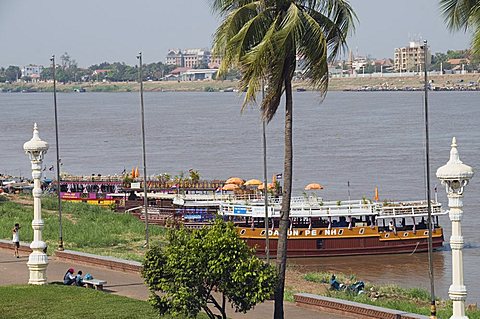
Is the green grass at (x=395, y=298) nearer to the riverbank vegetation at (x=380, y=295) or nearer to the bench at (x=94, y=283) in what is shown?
the riverbank vegetation at (x=380, y=295)

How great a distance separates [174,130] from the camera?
433ft

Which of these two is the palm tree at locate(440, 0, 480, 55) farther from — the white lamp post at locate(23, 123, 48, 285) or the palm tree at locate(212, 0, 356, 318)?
the white lamp post at locate(23, 123, 48, 285)

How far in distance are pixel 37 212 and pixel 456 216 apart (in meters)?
11.3

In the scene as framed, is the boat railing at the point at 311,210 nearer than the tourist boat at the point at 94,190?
Yes

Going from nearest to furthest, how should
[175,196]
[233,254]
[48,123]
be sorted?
1. [233,254]
2. [175,196]
3. [48,123]

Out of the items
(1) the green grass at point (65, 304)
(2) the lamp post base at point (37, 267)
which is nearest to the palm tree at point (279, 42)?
(1) the green grass at point (65, 304)

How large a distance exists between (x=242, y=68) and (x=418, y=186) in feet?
155

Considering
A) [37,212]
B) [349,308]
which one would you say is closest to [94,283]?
[37,212]

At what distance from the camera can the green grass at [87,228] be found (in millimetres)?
38281

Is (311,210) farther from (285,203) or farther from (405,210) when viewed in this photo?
(285,203)

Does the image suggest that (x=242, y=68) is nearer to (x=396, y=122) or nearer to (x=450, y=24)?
(x=450, y=24)

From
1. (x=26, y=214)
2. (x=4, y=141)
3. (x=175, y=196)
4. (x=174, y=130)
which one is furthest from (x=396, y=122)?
(x=26, y=214)

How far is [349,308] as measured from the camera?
73.9 feet

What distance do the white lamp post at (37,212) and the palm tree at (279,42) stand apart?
270 inches
